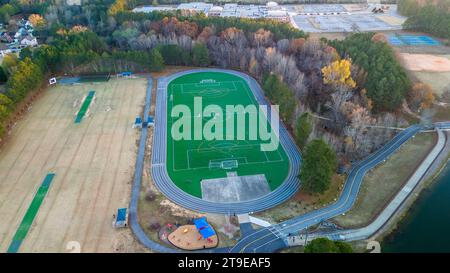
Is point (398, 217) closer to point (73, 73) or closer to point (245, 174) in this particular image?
point (245, 174)

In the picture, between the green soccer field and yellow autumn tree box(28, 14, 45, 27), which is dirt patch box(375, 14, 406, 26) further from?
yellow autumn tree box(28, 14, 45, 27)

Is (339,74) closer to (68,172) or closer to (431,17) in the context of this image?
(68,172)

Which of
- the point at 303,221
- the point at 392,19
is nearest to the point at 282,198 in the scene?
the point at 303,221

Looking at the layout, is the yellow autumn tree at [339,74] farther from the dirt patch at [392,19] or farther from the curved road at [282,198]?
the dirt patch at [392,19]

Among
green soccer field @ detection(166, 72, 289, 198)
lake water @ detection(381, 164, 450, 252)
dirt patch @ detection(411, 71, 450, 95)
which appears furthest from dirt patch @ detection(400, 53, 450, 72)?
green soccer field @ detection(166, 72, 289, 198)

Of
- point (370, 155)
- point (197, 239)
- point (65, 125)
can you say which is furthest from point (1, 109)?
point (370, 155)
